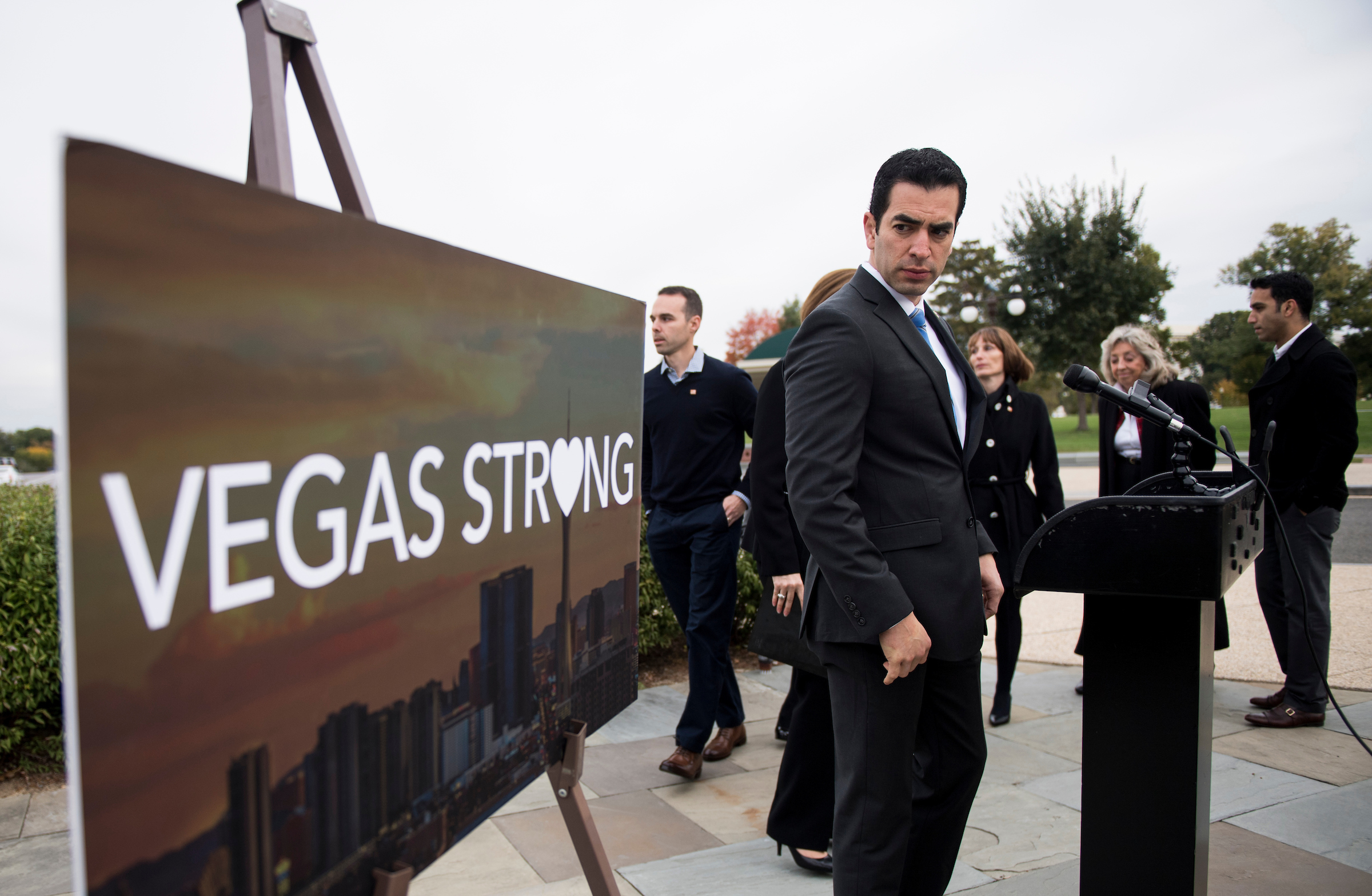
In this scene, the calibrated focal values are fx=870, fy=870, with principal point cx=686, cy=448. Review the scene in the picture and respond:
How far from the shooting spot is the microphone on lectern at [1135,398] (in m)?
2.27

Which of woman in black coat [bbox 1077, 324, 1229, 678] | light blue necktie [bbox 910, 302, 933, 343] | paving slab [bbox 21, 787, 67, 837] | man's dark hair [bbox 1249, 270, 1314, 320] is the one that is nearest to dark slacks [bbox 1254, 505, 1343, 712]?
woman in black coat [bbox 1077, 324, 1229, 678]

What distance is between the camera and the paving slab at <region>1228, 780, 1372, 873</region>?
2.96m

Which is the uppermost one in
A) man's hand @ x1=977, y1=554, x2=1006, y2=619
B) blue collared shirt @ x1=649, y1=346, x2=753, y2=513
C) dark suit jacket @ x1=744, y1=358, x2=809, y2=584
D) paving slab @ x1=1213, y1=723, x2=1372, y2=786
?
blue collared shirt @ x1=649, y1=346, x2=753, y2=513

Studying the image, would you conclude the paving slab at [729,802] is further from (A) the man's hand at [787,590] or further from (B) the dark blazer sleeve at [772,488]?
(B) the dark blazer sleeve at [772,488]

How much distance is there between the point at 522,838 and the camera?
326cm

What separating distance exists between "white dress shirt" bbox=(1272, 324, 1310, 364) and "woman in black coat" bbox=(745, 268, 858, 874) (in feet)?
10.2

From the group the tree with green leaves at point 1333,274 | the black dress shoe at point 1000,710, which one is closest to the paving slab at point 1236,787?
the black dress shoe at point 1000,710

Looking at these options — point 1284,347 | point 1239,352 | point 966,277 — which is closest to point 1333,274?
point 1239,352

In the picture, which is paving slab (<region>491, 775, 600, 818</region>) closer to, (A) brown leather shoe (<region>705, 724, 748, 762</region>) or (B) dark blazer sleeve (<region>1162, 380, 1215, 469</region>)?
(A) brown leather shoe (<region>705, 724, 748, 762</region>)

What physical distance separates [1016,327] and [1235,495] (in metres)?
33.3

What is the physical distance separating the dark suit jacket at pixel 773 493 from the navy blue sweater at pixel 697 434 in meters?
1.05

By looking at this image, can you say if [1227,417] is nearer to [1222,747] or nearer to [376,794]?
[1222,747]

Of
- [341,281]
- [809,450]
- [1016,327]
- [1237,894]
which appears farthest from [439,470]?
[1016,327]

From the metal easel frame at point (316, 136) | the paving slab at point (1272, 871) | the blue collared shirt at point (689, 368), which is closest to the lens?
the metal easel frame at point (316, 136)
